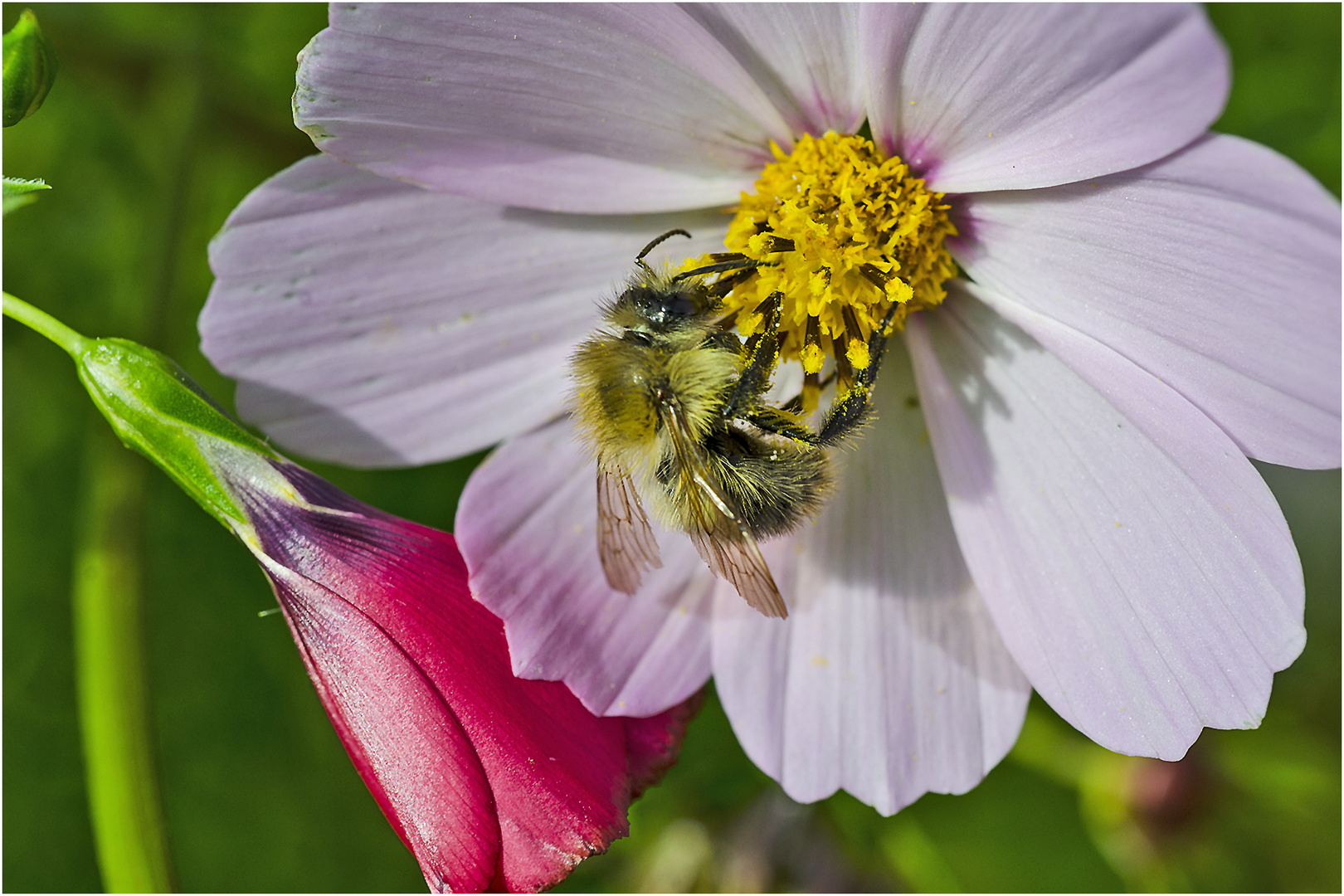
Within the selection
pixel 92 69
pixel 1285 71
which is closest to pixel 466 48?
pixel 92 69

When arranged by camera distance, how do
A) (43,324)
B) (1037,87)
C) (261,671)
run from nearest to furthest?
(1037,87), (43,324), (261,671)

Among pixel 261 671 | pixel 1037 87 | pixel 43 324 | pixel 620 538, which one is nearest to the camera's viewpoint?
pixel 1037 87

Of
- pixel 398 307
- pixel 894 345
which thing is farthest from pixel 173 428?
pixel 894 345

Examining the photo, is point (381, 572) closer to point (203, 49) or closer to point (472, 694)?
point (472, 694)

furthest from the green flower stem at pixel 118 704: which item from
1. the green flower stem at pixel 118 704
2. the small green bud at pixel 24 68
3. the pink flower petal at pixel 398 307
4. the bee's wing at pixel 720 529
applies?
the bee's wing at pixel 720 529

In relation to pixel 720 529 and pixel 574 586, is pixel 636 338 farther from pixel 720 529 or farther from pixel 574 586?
pixel 574 586

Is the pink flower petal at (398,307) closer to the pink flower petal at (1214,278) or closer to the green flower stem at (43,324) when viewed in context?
the green flower stem at (43,324)

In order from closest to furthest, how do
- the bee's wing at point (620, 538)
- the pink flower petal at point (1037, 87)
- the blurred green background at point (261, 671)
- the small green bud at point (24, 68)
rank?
the pink flower petal at point (1037, 87)
the small green bud at point (24, 68)
the bee's wing at point (620, 538)
the blurred green background at point (261, 671)
